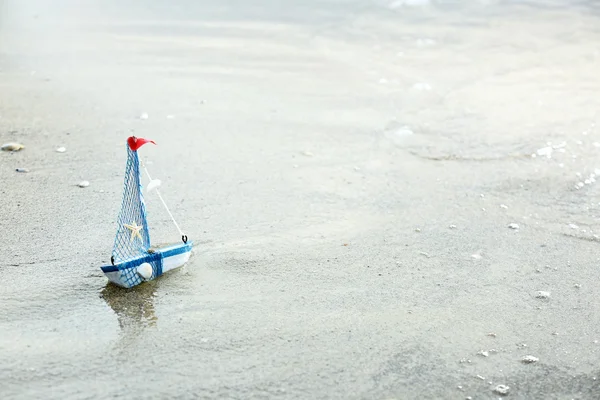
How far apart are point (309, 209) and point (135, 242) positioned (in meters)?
0.92

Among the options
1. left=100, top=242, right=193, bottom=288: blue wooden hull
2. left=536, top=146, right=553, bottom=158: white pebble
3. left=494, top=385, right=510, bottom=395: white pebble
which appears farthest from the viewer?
left=536, top=146, right=553, bottom=158: white pebble

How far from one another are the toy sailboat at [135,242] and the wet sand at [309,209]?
0.19 ft

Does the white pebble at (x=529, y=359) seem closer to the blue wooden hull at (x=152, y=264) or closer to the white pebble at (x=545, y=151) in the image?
the blue wooden hull at (x=152, y=264)

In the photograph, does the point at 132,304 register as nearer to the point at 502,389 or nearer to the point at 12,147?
the point at 502,389

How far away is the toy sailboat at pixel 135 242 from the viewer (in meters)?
2.59

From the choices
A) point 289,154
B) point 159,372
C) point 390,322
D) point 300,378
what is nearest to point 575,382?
point 390,322

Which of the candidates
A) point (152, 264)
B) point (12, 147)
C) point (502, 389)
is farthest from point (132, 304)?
point (12, 147)

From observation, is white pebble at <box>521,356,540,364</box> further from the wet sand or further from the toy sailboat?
the toy sailboat

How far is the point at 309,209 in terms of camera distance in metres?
3.32

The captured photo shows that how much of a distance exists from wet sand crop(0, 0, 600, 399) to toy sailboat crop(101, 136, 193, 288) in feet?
0.19

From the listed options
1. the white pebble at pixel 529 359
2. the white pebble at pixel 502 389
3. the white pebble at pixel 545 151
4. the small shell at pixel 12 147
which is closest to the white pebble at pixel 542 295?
the white pebble at pixel 529 359

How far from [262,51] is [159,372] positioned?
378cm

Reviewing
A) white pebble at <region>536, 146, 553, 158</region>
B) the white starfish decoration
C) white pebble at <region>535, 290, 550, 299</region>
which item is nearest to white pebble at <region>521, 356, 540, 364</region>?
white pebble at <region>535, 290, 550, 299</region>

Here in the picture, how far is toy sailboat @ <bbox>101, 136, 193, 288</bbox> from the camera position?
8.50 ft
